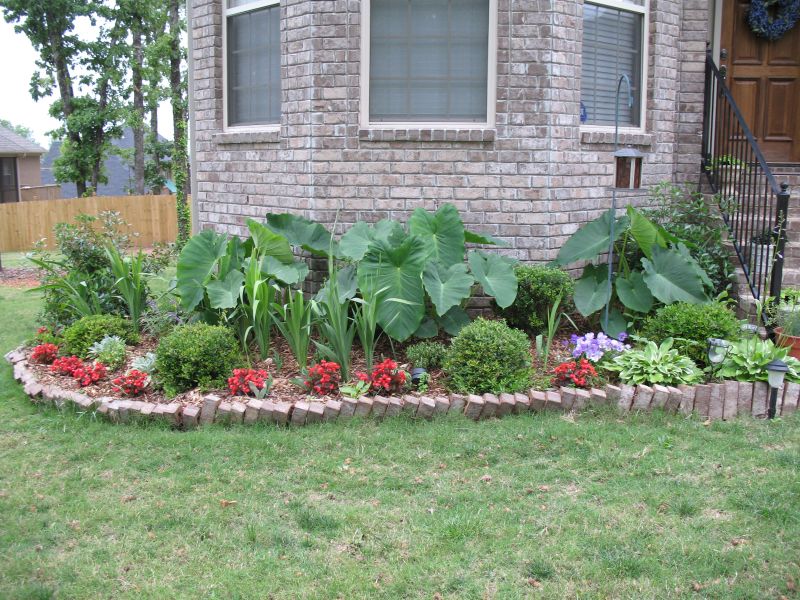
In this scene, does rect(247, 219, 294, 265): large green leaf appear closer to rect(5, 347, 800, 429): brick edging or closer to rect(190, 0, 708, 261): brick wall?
rect(190, 0, 708, 261): brick wall

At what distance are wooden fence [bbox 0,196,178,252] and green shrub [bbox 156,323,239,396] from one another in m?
13.4

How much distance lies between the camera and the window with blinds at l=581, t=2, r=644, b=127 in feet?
21.8

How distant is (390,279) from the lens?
5.45 metres

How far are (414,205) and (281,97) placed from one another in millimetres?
1451

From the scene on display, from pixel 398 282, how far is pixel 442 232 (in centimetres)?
62

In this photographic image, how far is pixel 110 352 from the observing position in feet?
19.1

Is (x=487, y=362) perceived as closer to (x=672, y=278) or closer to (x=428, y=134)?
(x=672, y=278)

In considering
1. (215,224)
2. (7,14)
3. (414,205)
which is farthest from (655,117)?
(7,14)

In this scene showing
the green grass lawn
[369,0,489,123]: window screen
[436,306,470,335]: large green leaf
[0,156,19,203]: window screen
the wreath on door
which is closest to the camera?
the green grass lawn

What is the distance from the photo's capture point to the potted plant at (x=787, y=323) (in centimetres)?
553

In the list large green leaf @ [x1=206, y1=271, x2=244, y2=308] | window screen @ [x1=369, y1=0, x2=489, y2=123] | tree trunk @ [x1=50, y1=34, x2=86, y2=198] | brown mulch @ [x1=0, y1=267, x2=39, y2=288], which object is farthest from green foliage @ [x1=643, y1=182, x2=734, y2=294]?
tree trunk @ [x1=50, y1=34, x2=86, y2=198]

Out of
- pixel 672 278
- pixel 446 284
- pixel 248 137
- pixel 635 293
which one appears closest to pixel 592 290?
pixel 635 293

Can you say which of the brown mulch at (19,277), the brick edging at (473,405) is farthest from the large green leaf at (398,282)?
the brown mulch at (19,277)

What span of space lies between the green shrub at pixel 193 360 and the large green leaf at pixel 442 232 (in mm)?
1571
